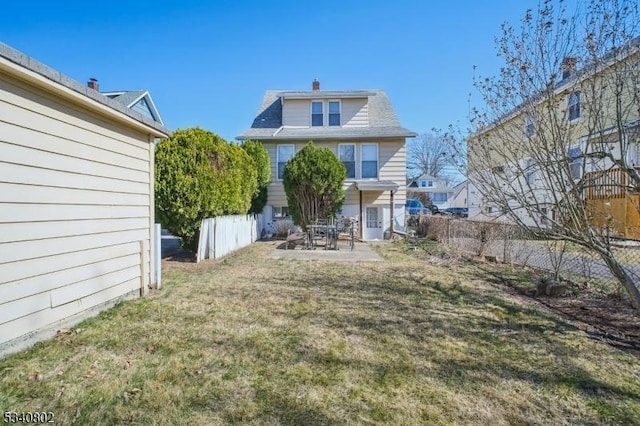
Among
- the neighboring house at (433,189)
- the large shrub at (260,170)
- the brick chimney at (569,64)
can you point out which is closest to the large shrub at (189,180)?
the large shrub at (260,170)

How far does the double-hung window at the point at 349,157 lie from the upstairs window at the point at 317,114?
1.84m

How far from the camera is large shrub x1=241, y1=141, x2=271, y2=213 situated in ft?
45.3

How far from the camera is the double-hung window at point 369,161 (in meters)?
15.1

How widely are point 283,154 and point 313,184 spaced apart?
11.4 feet

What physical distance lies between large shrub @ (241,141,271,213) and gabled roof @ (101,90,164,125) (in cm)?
854

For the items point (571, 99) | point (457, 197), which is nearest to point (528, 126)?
point (571, 99)

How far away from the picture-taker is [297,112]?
15.9 m

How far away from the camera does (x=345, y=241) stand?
13586mm

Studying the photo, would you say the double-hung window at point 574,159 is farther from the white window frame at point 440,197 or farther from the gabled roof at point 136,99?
the white window frame at point 440,197

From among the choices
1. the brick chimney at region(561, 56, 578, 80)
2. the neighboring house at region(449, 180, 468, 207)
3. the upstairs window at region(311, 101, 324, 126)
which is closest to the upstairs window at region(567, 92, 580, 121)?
the brick chimney at region(561, 56, 578, 80)

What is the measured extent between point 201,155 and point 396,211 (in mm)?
9757

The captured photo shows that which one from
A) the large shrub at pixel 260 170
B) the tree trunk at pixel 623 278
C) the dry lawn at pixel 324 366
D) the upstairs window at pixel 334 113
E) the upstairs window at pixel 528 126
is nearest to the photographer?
the dry lawn at pixel 324 366

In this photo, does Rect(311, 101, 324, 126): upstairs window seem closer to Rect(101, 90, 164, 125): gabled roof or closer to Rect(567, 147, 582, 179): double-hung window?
Rect(101, 90, 164, 125): gabled roof

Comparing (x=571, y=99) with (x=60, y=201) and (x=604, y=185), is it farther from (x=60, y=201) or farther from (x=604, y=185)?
(x=60, y=201)
